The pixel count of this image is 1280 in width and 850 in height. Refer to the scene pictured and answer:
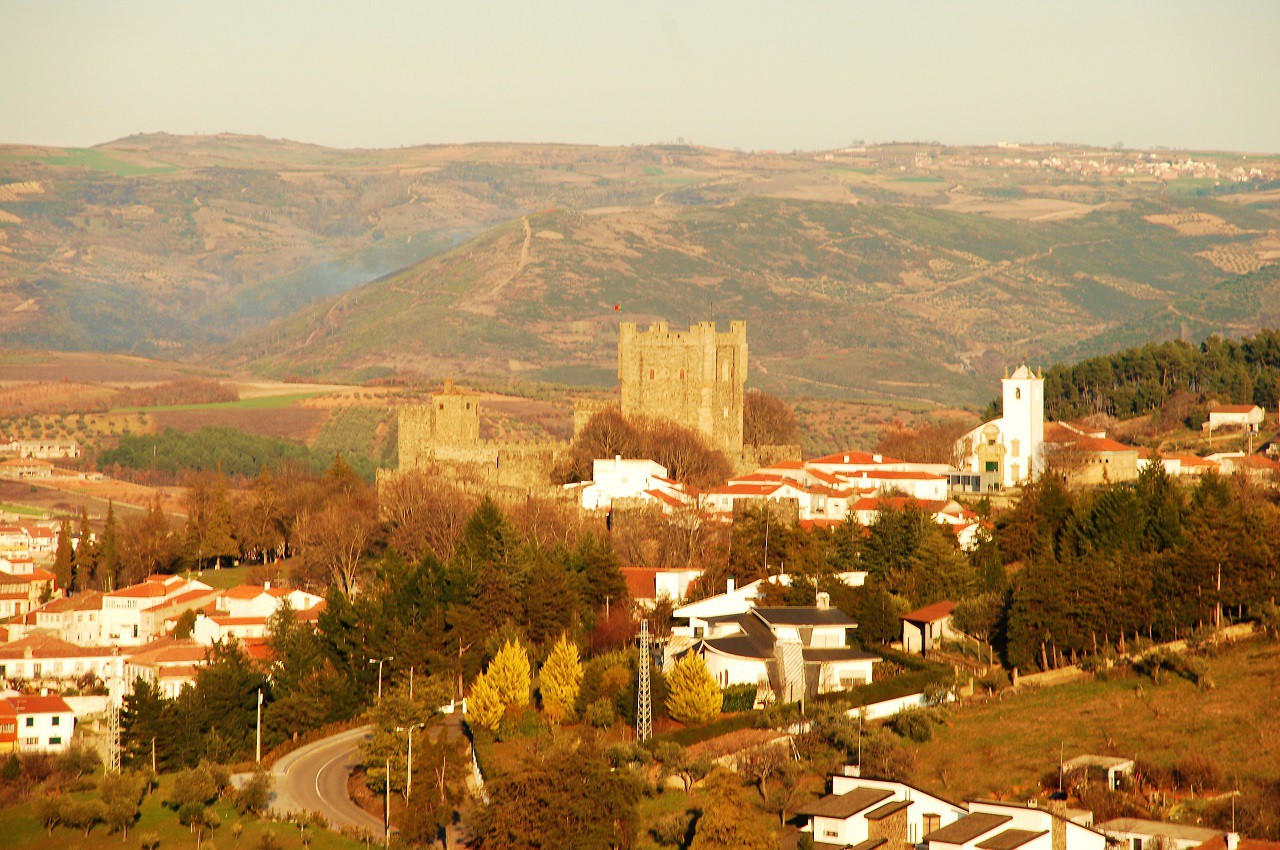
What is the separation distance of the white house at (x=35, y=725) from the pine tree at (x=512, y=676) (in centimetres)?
1483

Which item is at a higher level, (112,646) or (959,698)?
(959,698)

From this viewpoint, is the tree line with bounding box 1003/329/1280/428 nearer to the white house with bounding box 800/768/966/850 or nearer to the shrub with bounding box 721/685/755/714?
the shrub with bounding box 721/685/755/714

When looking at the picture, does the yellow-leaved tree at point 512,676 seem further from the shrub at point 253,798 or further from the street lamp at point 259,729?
the shrub at point 253,798

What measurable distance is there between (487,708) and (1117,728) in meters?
14.7

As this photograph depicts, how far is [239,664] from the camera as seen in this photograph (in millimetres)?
52031

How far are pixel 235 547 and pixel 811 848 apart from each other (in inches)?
1695

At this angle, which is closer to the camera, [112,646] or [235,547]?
[112,646]

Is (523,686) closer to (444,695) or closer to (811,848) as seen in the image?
(444,695)

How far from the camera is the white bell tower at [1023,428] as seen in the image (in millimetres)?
69688

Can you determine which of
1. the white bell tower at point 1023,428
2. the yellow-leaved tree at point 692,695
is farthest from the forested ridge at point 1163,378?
the yellow-leaved tree at point 692,695

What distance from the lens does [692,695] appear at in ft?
149

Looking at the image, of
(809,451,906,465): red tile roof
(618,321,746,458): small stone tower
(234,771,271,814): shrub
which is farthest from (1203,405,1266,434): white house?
(234,771,271,814): shrub

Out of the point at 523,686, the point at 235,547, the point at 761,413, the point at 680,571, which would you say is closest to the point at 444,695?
the point at 523,686

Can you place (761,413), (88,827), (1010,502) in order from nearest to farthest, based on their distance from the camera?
(88,827), (1010,502), (761,413)
